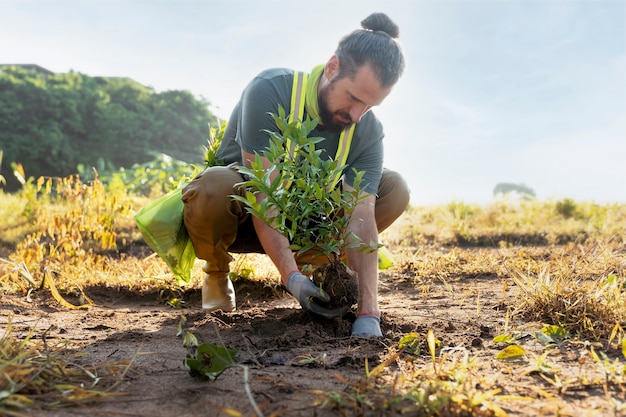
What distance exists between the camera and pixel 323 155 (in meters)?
2.81

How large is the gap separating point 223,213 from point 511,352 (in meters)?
1.61

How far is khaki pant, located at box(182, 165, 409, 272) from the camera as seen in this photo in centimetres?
271

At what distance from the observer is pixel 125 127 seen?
1480cm

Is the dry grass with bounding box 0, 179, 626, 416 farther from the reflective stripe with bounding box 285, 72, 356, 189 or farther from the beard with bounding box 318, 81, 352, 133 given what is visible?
the beard with bounding box 318, 81, 352, 133

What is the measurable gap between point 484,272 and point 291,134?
7.14 feet

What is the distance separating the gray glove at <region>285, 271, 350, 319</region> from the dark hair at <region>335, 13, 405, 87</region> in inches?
Answer: 40.3

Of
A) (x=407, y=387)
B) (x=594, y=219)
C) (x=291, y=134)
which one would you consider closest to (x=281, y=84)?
(x=291, y=134)

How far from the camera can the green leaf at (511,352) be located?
5.66ft

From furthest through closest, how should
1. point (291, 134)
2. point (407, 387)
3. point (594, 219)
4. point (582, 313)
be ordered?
point (594, 219), point (582, 313), point (291, 134), point (407, 387)

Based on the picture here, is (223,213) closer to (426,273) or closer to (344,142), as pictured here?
(344,142)

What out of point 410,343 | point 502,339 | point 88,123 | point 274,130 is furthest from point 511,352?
point 88,123

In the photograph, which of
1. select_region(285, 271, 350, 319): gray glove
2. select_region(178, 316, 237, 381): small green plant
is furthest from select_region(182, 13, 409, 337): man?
select_region(178, 316, 237, 381): small green plant

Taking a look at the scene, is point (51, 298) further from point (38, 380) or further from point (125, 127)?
point (125, 127)

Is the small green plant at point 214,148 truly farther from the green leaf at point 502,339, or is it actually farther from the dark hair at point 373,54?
the green leaf at point 502,339
